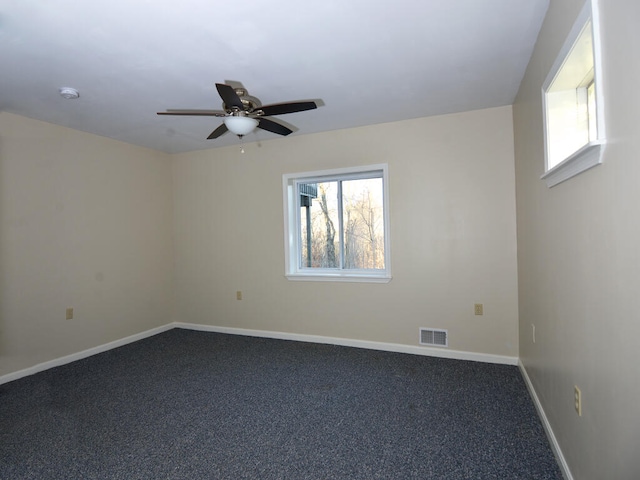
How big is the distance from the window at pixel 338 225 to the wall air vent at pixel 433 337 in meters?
0.65

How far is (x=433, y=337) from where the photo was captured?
340 centimetres

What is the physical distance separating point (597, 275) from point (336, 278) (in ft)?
8.83

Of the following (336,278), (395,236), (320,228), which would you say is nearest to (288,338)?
(336,278)

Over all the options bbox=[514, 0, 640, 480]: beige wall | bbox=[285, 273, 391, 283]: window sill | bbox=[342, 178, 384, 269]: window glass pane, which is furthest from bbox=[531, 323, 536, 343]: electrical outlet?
bbox=[342, 178, 384, 269]: window glass pane

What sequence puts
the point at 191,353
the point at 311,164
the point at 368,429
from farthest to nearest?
the point at 311,164, the point at 191,353, the point at 368,429

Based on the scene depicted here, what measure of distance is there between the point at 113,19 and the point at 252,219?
258cm

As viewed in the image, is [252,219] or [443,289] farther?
[252,219]

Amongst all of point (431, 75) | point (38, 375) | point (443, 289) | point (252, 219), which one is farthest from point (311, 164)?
point (38, 375)

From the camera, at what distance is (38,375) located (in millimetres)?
3113

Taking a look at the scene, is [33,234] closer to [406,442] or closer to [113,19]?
[113,19]

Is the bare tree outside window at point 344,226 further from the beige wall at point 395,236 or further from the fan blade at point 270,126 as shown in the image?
the fan blade at point 270,126

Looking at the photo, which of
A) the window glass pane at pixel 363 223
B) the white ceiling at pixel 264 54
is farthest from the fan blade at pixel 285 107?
the window glass pane at pixel 363 223

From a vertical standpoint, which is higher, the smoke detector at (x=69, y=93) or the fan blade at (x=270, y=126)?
the smoke detector at (x=69, y=93)

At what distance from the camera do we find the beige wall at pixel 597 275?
3.27 ft
